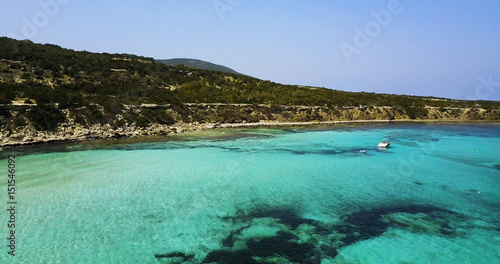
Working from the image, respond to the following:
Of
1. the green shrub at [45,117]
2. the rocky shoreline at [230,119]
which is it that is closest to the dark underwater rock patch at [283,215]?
the rocky shoreline at [230,119]

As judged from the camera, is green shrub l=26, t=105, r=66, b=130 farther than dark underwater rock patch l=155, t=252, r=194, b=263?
Yes

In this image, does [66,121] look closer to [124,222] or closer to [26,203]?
[26,203]

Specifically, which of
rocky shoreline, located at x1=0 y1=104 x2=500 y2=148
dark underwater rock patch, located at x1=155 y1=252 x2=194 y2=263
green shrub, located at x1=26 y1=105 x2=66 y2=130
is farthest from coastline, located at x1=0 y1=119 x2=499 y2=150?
dark underwater rock patch, located at x1=155 y1=252 x2=194 y2=263

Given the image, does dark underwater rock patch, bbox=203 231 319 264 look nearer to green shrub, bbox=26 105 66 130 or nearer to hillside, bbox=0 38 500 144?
hillside, bbox=0 38 500 144

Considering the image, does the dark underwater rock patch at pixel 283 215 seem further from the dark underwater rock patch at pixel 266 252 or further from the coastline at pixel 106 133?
the coastline at pixel 106 133

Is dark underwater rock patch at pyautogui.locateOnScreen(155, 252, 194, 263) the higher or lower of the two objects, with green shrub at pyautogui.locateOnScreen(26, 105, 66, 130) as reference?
lower
